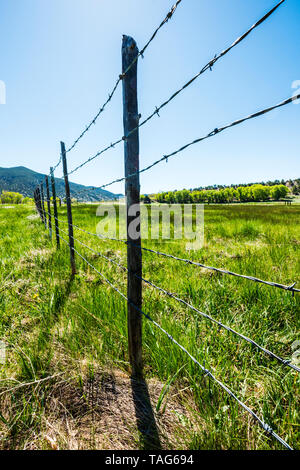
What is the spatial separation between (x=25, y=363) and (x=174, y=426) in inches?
50.3

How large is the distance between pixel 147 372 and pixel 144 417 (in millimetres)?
376

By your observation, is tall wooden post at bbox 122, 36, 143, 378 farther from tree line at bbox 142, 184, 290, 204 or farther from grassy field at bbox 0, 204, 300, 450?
tree line at bbox 142, 184, 290, 204

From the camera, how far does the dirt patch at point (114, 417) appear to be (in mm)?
1336

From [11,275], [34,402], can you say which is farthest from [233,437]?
[11,275]

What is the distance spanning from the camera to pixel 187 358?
5.79 ft

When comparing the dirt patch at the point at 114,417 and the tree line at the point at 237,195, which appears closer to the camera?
the dirt patch at the point at 114,417

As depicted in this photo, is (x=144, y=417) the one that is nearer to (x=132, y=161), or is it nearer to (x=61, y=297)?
(x=132, y=161)

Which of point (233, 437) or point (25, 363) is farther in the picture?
point (25, 363)

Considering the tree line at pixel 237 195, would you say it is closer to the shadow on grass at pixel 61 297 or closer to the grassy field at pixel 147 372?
the shadow on grass at pixel 61 297

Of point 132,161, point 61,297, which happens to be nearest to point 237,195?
point 61,297

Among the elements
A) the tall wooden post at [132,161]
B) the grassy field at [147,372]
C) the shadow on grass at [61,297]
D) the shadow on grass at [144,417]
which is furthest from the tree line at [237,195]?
the shadow on grass at [144,417]
